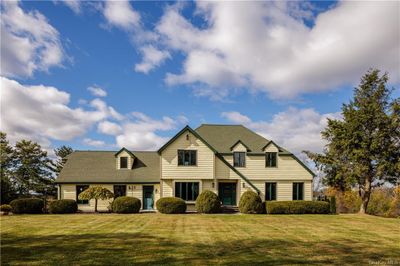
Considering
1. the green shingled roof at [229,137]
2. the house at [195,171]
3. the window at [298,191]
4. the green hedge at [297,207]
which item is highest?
the green shingled roof at [229,137]

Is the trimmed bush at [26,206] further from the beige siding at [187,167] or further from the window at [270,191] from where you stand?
A: the window at [270,191]

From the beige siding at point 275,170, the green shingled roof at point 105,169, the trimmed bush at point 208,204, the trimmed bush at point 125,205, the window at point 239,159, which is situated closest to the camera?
the trimmed bush at point 125,205

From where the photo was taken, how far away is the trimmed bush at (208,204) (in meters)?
26.5

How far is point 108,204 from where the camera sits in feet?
100

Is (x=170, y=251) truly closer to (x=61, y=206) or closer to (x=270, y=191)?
(x=61, y=206)

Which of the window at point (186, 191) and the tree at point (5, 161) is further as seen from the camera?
the tree at point (5, 161)

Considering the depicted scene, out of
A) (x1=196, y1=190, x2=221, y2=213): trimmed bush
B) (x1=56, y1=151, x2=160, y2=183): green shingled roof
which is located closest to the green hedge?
(x1=196, y1=190, x2=221, y2=213): trimmed bush

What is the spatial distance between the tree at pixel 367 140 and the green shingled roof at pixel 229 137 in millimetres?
7219

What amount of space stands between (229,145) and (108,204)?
13150mm

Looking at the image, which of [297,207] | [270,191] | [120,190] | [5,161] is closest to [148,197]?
[120,190]

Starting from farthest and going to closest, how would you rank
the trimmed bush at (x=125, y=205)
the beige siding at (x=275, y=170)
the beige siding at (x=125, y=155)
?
the beige siding at (x=125, y=155) < the beige siding at (x=275, y=170) < the trimmed bush at (x=125, y=205)

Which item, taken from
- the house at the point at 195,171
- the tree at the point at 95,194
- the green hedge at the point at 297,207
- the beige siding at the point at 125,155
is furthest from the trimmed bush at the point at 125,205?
the green hedge at the point at 297,207

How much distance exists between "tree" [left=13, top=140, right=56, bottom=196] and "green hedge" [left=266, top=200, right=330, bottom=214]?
34694mm

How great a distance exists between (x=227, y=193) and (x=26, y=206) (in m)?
17.8
